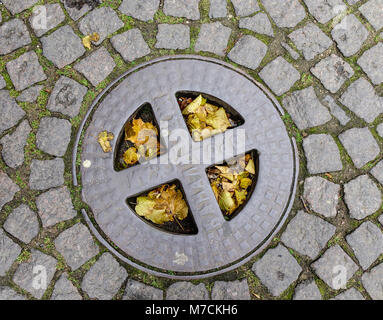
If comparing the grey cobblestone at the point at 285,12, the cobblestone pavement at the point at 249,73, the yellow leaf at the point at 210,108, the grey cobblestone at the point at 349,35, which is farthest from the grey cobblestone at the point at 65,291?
the grey cobblestone at the point at 349,35

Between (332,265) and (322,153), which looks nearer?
(332,265)

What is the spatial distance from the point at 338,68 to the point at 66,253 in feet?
7.69

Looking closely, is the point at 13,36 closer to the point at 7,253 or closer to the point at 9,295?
the point at 7,253

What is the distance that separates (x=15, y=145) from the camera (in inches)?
103

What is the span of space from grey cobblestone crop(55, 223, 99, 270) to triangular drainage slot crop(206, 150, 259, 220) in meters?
0.92

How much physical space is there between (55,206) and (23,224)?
24 cm

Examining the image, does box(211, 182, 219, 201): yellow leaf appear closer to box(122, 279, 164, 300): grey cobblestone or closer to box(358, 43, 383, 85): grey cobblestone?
box(122, 279, 164, 300): grey cobblestone

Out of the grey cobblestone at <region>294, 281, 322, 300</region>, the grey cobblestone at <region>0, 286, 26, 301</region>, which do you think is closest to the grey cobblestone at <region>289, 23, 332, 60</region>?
the grey cobblestone at <region>294, 281, 322, 300</region>

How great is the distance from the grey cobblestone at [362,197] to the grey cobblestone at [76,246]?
179 cm

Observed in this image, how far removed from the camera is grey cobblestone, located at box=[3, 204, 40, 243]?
2543mm

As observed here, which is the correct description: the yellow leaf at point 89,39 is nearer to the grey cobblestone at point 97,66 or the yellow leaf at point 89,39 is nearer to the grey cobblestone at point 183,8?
the grey cobblestone at point 97,66

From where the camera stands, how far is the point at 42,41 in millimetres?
2742

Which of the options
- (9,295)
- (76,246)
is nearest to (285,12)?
(76,246)
